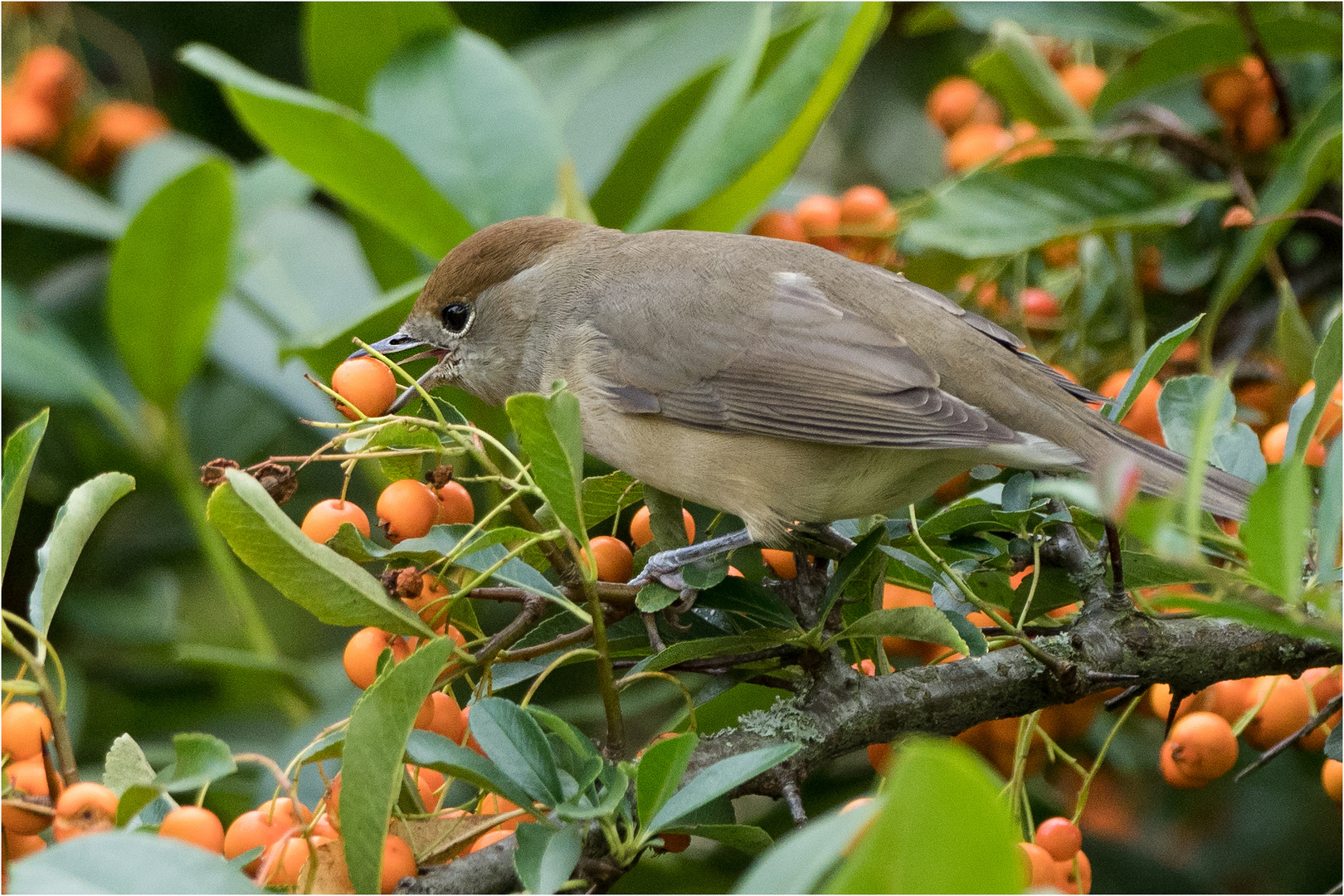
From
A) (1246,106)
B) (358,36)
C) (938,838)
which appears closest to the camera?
(938,838)

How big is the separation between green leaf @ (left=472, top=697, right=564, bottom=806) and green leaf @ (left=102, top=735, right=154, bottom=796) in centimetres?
55

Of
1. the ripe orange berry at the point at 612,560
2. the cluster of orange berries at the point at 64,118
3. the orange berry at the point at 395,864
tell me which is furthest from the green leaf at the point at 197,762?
the cluster of orange berries at the point at 64,118

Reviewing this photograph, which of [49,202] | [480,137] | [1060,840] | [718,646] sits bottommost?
[1060,840]

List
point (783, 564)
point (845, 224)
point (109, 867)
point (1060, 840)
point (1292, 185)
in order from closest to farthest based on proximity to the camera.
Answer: point (109, 867), point (1060, 840), point (783, 564), point (1292, 185), point (845, 224)

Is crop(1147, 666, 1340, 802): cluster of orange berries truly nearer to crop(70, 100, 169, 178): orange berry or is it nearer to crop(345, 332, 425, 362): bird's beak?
crop(345, 332, 425, 362): bird's beak

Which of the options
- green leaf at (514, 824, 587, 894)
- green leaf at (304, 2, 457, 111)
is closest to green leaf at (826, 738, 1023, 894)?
green leaf at (514, 824, 587, 894)

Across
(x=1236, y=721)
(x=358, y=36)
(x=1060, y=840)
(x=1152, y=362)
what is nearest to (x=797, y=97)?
(x=1152, y=362)

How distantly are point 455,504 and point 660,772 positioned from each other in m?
0.84

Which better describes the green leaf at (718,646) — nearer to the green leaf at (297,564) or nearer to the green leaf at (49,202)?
the green leaf at (297,564)

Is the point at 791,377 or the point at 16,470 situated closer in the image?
the point at 16,470

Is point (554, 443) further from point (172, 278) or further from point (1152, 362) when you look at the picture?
point (172, 278)

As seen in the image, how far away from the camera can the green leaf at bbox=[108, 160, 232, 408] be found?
12.2ft

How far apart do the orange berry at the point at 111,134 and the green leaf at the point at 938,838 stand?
492 cm

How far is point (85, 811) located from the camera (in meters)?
1.79
